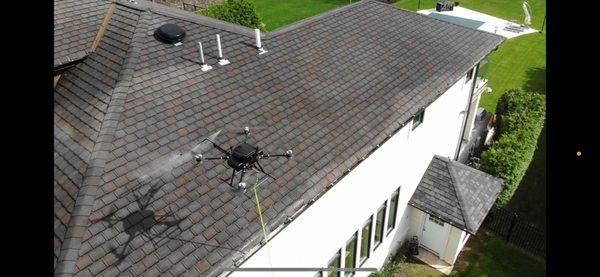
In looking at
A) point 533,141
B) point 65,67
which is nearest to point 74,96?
point 65,67

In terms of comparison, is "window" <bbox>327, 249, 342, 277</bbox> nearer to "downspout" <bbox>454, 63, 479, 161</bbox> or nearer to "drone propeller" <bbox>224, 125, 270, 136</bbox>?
"drone propeller" <bbox>224, 125, 270, 136</bbox>

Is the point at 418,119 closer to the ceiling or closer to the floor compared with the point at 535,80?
closer to the ceiling

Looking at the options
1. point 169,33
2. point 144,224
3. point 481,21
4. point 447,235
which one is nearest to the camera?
point 144,224

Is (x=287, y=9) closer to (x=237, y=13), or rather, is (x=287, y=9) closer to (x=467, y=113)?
(x=237, y=13)

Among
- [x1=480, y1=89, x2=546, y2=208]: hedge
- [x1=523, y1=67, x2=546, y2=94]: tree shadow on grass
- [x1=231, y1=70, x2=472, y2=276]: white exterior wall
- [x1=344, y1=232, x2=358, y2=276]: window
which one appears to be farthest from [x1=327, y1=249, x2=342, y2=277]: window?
[x1=523, y1=67, x2=546, y2=94]: tree shadow on grass

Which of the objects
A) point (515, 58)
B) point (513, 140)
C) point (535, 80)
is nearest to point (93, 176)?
point (513, 140)

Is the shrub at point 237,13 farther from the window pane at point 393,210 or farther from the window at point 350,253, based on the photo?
the window at point 350,253
